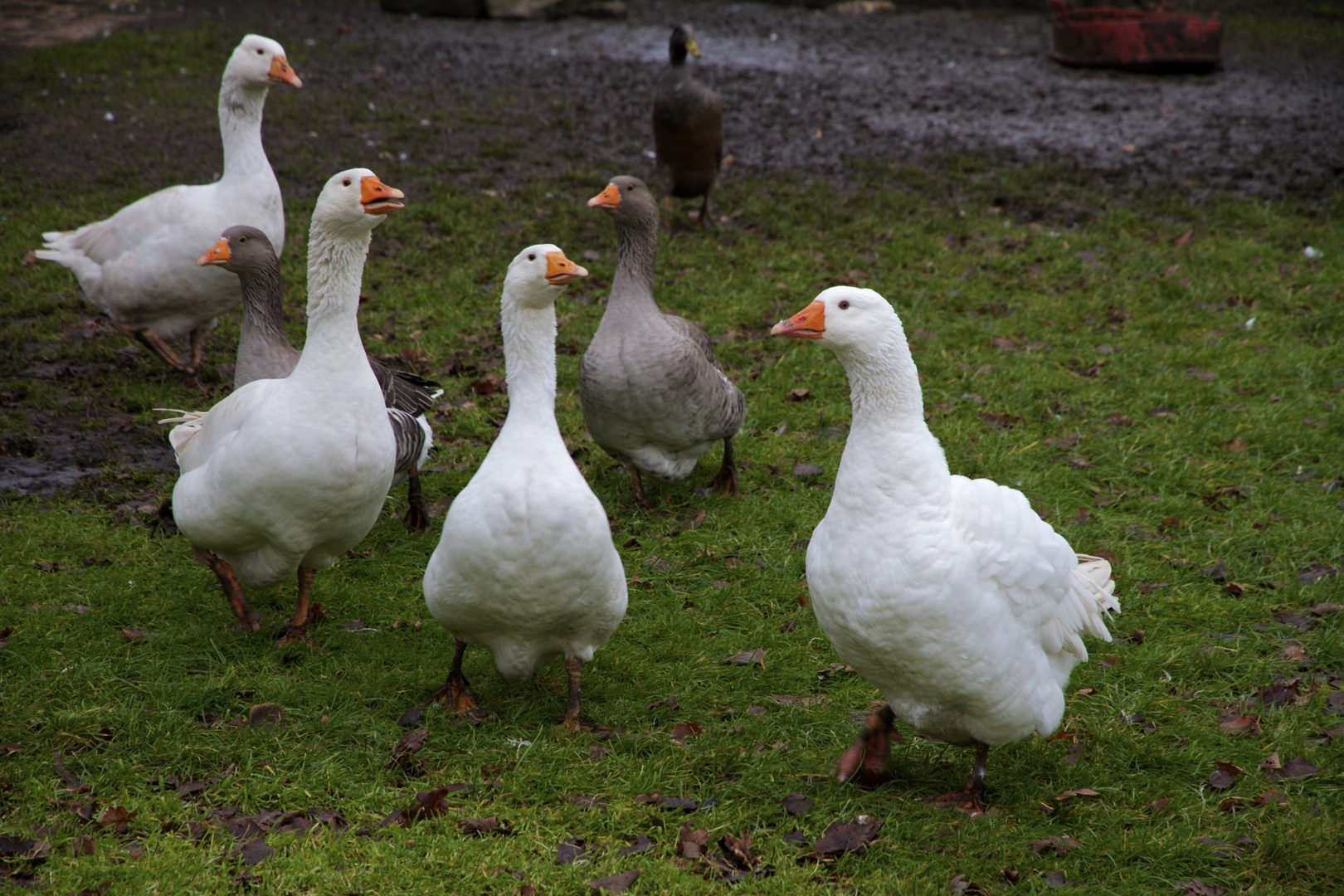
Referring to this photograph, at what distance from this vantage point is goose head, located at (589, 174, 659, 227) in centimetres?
639

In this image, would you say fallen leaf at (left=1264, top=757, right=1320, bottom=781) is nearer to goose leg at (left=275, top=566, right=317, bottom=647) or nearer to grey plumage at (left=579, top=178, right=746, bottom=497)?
grey plumage at (left=579, top=178, right=746, bottom=497)

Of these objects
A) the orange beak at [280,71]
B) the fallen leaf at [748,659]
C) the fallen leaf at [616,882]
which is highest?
the orange beak at [280,71]

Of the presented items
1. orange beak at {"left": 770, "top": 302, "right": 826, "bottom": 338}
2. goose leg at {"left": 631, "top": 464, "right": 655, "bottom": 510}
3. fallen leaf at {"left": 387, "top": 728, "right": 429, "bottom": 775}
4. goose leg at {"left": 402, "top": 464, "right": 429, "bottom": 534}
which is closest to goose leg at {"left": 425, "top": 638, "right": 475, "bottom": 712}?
fallen leaf at {"left": 387, "top": 728, "right": 429, "bottom": 775}

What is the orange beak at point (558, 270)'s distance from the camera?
4121 mm

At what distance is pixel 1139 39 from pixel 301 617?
14.2 m

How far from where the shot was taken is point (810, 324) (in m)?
3.81

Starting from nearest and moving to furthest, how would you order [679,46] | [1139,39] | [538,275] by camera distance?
1. [538,275]
2. [679,46]
3. [1139,39]

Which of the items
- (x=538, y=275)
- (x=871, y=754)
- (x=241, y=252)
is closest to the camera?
(x=871, y=754)

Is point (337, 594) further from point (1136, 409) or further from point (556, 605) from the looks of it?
point (1136, 409)

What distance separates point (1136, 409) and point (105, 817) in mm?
6412

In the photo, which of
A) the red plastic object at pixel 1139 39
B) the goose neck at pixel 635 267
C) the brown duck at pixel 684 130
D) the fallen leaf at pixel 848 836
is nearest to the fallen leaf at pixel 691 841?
the fallen leaf at pixel 848 836

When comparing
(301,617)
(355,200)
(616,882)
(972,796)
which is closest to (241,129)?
(355,200)

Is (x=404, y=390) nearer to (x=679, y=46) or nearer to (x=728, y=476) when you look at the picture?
(x=728, y=476)

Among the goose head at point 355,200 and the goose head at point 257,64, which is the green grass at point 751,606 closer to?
the goose head at point 355,200
